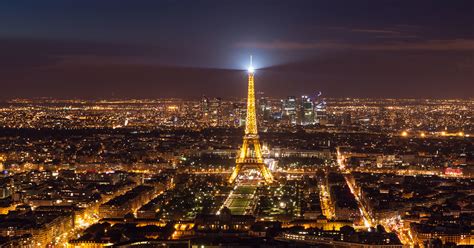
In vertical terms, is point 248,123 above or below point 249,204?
above

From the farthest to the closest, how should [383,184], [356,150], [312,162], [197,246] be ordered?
[356,150] → [312,162] → [383,184] → [197,246]

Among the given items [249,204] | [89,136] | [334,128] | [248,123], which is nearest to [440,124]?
[334,128]

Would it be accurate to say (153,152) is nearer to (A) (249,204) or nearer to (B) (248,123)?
(B) (248,123)

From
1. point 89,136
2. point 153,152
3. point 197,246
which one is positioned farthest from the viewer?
point 89,136

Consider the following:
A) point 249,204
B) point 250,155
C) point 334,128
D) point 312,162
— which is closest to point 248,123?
point 250,155

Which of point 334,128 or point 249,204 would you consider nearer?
point 249,204

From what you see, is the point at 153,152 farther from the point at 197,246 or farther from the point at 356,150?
the point at 197,246
